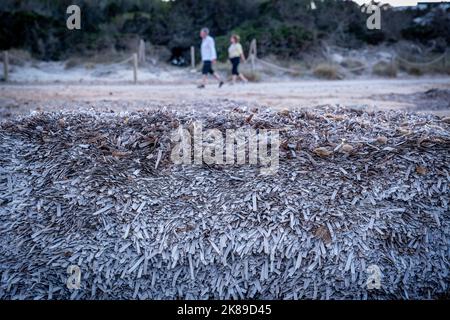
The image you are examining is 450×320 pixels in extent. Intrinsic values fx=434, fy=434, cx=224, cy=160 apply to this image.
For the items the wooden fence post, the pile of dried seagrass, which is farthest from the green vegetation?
the pile of dried seagrass

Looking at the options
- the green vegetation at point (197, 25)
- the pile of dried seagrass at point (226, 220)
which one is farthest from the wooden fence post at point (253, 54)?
the pile of dried seagrass at point (226, 220)

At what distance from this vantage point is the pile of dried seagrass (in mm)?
2965

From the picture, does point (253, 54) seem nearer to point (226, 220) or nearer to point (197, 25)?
point (197, 25)

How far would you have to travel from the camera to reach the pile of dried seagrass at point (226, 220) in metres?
2.96

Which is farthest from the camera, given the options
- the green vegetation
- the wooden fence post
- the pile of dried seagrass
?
the green vegetation

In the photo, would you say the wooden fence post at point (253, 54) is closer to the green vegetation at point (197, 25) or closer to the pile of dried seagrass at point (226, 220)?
the green vegetation at point (197, 25)

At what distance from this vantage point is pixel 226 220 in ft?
10.2

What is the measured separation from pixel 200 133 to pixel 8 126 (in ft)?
5.59

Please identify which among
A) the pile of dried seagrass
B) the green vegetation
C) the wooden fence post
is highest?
the green vegetation

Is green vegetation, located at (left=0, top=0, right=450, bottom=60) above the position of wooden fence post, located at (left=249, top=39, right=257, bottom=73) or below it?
above

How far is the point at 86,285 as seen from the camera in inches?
116

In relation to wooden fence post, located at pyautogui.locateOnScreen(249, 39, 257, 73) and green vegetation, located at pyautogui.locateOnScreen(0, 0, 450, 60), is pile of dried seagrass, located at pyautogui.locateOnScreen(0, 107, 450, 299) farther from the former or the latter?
green vegetation, located at pyautogui.locateOnScreen(0, 0, 450, 60)

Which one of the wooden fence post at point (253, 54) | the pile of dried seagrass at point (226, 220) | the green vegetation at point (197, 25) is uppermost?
the green vegetation at point (197, 25)

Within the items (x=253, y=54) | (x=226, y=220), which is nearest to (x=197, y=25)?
(x=253, y=54)
